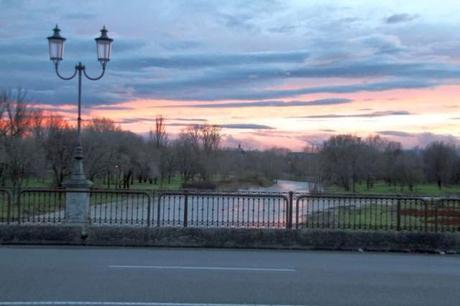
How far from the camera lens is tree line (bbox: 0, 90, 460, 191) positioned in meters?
65.7

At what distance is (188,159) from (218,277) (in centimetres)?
12487

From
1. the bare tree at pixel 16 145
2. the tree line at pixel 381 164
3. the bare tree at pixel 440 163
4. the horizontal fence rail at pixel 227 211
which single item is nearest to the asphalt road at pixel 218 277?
the horizontal fence rail at pixel 227 211

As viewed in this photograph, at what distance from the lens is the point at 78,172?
1783cm

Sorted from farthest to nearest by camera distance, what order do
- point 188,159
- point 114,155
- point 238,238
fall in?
point 188,159, point 114,155, point 238,238

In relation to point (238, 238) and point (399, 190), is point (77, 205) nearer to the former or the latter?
point (238, 238)

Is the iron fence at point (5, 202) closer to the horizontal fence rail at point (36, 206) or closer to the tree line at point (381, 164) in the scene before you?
the horizontal fence rail at point (36, 206)

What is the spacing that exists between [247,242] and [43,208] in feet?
22.6

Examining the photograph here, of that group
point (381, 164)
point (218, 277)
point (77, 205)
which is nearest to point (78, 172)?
point (77, 205)

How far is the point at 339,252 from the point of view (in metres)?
14.8

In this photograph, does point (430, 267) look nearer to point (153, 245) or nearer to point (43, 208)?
point (153, 245)

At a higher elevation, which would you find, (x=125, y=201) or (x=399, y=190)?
(x=125, y=201)

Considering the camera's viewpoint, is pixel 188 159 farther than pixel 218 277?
Yes

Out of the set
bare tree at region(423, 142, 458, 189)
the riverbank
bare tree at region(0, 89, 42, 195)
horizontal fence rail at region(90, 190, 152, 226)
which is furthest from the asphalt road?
bare tree at region(423, 142, 458, 189)

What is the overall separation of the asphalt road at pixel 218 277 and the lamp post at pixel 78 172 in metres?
2.54
